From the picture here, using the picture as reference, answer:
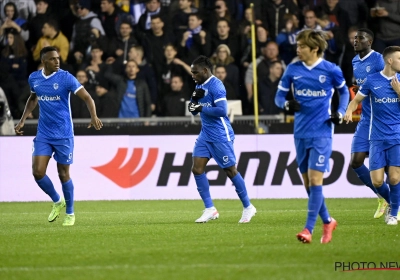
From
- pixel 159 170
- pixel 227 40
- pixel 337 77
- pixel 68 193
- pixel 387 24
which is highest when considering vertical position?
pixel 337 77

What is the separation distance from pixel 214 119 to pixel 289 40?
809 centimetres

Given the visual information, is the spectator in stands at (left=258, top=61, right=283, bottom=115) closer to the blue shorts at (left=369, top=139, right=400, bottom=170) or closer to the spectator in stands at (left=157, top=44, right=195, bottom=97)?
the spectator in stands at (left=157, top=44, right=195, bottom=97)

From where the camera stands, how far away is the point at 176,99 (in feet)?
63.6

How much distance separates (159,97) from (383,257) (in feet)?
39.6

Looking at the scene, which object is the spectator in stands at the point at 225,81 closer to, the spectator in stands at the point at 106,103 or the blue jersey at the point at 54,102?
the spectator in stands at the point at 106,103

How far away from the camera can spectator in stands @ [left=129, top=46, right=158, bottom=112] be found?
64.0 feet

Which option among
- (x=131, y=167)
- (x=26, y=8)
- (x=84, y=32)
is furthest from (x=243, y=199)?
(x=26, y=8)

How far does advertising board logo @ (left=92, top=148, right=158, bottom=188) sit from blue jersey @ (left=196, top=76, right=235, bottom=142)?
18.7 feet

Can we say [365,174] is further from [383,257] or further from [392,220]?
[383,257]

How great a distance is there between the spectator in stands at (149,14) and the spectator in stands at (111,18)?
28 cm

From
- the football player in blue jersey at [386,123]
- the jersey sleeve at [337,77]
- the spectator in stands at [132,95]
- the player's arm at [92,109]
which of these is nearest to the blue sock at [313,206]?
the jersey sleeve at [337,77]

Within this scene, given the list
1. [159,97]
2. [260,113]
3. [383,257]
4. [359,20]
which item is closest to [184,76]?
[159,97]

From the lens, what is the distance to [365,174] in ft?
42.3

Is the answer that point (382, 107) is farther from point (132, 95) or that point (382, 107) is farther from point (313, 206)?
point (132, 95)
